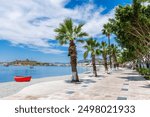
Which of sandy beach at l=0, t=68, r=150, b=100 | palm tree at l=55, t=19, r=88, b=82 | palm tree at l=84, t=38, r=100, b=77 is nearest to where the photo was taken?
sandy beach at l=0, t=68, r=150, b=100

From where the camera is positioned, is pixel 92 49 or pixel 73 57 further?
pixel 92 49

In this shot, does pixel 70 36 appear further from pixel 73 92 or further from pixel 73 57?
pixel 73 92

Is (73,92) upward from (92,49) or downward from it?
downward

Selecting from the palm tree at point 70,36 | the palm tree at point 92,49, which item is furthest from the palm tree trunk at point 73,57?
the palm tree at point 92,49

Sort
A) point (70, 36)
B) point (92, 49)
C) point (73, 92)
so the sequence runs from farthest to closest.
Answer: point (92, 49) < point (70, 36) < point (73, 92)

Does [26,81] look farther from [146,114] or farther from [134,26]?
[146,114]

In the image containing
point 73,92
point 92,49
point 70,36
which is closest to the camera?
point 73,92

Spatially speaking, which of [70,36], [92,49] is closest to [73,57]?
[70,36]

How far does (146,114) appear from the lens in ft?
30.7

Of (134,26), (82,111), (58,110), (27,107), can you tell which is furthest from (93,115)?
(134,26)

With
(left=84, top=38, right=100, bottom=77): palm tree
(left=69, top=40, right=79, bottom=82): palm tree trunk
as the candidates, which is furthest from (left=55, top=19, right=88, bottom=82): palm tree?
(left=84, top=38, right=100, bottom=77): palm tree

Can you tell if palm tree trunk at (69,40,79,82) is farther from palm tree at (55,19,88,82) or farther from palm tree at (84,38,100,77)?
palm tree at (84,38,100,77)

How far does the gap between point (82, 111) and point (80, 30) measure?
16964mm

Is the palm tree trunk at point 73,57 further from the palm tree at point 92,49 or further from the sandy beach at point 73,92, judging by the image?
the palm tree at point 92,49
